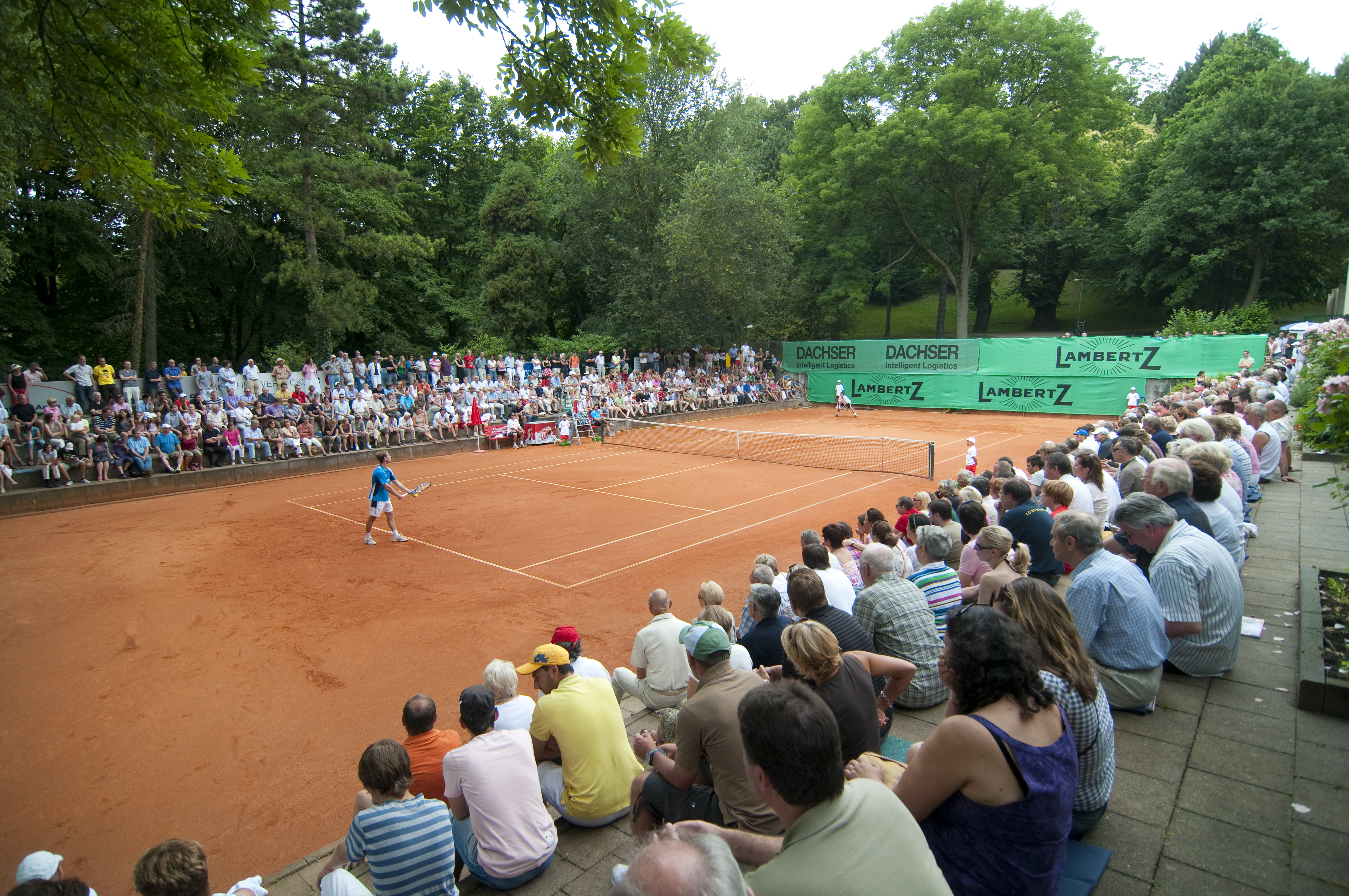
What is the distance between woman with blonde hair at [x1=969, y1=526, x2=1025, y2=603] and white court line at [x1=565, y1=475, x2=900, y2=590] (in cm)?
626

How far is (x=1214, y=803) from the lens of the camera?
401cm

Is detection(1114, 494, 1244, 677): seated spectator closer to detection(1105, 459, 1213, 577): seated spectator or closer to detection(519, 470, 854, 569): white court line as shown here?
detection(1105, 459, 1213, 577): seated spectator

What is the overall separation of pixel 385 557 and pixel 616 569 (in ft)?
13.7

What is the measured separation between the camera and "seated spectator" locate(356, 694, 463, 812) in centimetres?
456

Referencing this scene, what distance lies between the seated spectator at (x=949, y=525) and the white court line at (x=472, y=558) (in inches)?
210

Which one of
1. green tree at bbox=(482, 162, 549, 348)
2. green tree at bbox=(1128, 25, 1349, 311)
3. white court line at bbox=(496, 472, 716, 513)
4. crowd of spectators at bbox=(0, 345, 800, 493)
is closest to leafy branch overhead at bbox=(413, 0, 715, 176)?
white court line at bbox=(496, 472, 716, 513)

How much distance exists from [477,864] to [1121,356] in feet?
106

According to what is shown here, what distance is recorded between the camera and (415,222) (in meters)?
39.3

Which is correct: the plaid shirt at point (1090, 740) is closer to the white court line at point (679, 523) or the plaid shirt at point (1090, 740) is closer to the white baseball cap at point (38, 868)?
the white baseball cap at point (38, 868)

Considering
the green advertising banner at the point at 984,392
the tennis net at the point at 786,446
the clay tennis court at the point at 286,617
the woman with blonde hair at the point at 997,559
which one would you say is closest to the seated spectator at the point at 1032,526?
the woman with blonde hair at the point at 997,559

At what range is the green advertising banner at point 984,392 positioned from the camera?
30062 millimetres

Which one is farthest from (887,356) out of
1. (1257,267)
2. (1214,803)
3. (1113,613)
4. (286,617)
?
(1214,803)

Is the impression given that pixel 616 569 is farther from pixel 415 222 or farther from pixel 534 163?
pixel 534 163

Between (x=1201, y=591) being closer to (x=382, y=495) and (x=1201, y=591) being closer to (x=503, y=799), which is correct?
(x=503, y=799)
